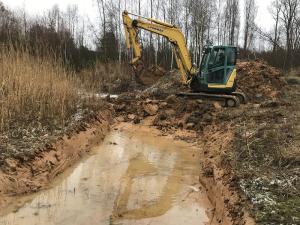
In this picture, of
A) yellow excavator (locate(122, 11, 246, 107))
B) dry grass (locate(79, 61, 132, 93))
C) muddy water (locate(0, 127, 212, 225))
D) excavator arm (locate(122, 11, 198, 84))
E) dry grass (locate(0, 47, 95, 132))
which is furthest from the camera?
dry grass (locate(79, 61, 132, 93))

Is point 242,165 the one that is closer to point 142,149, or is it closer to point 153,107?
point 142,149

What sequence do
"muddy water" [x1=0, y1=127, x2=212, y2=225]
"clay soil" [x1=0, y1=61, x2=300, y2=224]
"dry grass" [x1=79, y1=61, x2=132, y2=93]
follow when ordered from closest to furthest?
"clay soil" [x1=0, y1=61, x2=300, y2=224] → "muddy water" [x1=0, y1=127, x2=212, y2=225] → "dry grass" [x1=79, y1=61, x2=132, y2=93]

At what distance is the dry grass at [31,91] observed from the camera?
7.36 m

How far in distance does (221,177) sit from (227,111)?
19.0ft

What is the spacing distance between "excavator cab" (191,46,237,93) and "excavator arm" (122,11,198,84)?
1.91 ft

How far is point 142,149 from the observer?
936 cm

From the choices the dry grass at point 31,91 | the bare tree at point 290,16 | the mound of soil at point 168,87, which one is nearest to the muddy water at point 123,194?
the dry grass at point 31,91

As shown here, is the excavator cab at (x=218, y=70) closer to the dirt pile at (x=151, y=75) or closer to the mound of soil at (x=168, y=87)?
the mound of soil at (x=168, y=87)

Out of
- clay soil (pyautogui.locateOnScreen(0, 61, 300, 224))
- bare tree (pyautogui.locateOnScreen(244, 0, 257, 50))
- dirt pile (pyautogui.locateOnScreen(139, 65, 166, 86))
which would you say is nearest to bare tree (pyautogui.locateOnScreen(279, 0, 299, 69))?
bare tree (pyautogui.locateOnScreen(244, 0, 257, 50))

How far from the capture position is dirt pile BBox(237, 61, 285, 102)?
15630mm

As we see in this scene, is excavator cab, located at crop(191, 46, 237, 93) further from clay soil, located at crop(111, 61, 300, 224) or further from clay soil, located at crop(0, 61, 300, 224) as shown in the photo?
clay soil, located at crop(111, 61, 300, 224)

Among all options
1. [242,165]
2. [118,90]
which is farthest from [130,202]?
[118,90]

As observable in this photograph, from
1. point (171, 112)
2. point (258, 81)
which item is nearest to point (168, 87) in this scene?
point (258, 81)

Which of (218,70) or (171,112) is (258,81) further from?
(171,112)
